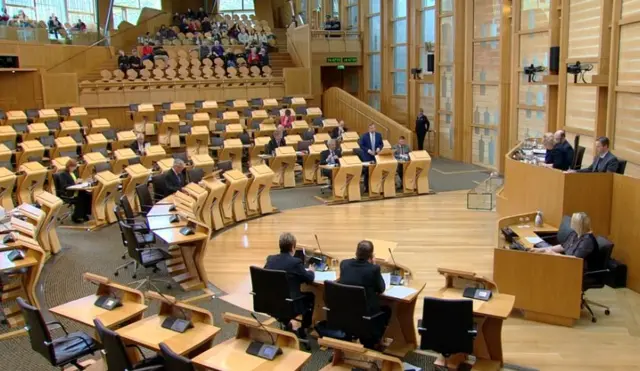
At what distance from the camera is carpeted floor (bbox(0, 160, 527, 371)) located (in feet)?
19.1

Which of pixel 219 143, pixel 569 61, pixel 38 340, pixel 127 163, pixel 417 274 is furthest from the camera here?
pixel 219 143

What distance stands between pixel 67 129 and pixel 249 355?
1203 centimetres

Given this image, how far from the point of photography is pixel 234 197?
1098cm

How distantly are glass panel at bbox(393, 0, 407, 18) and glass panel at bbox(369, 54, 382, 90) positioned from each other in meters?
1.63

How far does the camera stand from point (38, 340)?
16.3 ft

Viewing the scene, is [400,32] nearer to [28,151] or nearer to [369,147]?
[369,147]

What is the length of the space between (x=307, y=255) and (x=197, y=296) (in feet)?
5.23

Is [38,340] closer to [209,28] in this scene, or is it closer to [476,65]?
[476,65]

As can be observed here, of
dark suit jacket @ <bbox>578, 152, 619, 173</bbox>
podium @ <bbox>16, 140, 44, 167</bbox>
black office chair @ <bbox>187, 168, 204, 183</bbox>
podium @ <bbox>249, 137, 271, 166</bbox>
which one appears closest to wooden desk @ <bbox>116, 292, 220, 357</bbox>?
dark suit jacket @ <bbox>578, 152, 619, 173</bbox>

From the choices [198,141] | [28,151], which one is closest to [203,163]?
[198,141]

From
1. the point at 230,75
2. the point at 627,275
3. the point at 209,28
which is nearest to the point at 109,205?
the point at 627,275

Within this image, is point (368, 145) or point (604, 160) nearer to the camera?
point (604, 160)

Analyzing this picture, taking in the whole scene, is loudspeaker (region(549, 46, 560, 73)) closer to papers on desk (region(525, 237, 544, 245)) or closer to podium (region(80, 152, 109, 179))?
papers on desk (region(525, 237, 544, 245))

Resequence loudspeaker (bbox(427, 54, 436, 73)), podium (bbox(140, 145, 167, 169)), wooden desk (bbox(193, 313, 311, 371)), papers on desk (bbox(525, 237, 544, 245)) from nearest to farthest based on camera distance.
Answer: wooden desk (bbox(193, 313, 311, 371)), papers on desk (bbox(525, 237, 544, 245)), podium (bbox(140, 145, 167, 169)), loudspeaker (bbox(427, 54, 436, 73))
